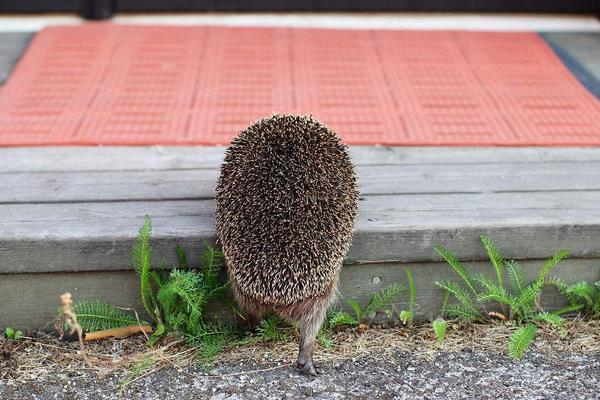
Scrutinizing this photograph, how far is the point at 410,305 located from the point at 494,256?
17.8 inches

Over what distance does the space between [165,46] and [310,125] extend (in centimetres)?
276

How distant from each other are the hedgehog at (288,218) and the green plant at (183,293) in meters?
0.18

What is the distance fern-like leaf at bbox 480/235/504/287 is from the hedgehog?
2.14 feet

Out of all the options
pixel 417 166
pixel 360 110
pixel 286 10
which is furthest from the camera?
pixel 286 10

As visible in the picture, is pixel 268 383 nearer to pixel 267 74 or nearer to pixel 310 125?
pixel 310 125

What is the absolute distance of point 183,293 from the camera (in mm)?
3340

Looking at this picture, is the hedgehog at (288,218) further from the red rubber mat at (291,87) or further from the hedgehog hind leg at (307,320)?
the red rubber mat at (291,87)

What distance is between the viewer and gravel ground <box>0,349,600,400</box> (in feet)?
10.9

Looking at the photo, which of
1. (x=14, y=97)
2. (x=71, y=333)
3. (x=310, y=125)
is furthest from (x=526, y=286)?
(x=14, y=97)

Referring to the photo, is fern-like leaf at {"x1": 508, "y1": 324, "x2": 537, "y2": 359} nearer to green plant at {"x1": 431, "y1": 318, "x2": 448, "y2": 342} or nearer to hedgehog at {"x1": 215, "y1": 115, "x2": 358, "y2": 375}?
green plant at {"x1": 431, "y1": 318, "x2": 448, "y2": 342}

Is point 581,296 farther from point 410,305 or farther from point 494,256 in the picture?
point 410,305

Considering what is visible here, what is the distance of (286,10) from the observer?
21.2ft

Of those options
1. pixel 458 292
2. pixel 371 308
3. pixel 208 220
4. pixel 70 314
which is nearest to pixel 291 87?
pixel 208 220

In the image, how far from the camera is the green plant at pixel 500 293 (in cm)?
360
